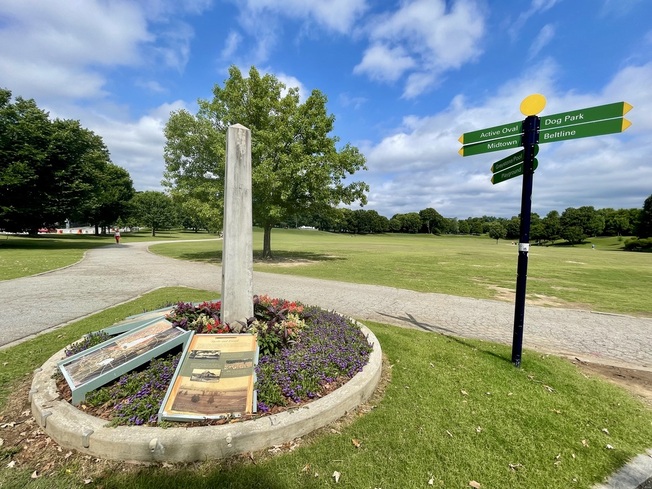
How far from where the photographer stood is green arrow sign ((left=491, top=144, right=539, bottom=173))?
4.28 meters

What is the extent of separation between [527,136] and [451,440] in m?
3.87

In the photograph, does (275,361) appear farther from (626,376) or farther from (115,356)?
(626,376)

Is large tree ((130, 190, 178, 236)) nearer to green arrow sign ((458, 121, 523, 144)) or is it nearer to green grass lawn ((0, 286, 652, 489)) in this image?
green grass lawn ((0, 286, 652, 489))

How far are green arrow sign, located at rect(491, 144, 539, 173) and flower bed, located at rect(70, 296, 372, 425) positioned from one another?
339cm

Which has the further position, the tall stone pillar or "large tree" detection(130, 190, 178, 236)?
"large tree" detection(130, 190, 178, 236)

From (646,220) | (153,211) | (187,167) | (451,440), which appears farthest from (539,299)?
(646,220)

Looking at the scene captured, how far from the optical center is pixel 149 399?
314 cm

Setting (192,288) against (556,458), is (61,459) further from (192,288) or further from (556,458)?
(192,288)

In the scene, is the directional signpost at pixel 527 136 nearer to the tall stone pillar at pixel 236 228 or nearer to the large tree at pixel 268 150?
the tall stone pillar at pixel 236 228

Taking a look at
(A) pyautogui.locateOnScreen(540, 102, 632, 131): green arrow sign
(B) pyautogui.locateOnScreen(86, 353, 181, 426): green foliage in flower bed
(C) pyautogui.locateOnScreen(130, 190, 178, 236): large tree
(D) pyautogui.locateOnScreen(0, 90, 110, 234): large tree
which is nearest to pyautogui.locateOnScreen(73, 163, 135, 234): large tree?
(C) pyautogui.locateOnScreen(130, 190, 178, 236): large tree

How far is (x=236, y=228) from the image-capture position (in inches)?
182

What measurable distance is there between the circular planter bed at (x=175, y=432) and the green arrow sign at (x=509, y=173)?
382cm

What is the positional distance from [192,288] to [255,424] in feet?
27.3

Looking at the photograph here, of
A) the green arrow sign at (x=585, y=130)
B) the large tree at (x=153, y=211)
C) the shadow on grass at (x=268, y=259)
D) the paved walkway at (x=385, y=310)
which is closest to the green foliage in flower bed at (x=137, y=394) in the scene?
the paved walkway at (x=385, y=310)
